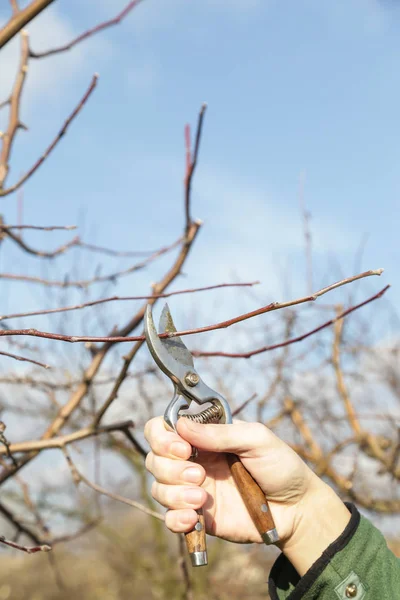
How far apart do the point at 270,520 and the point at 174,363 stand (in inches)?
18.3

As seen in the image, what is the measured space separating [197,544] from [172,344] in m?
0.50

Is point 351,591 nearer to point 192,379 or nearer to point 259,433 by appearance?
point 259,433

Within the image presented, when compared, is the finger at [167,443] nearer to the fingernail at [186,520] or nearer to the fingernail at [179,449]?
the fingernail at [179,449]

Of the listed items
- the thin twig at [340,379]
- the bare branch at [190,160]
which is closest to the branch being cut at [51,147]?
Result: the bare branch at [190,160]

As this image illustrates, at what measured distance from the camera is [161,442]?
5.08 ft

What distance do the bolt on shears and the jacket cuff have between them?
6.1 inches

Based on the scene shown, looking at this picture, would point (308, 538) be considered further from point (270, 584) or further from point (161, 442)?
point (161, 442)

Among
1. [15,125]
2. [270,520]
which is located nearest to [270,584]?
[270,520]

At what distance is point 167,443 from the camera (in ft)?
5.06

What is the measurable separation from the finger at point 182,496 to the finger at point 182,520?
0.02 meters

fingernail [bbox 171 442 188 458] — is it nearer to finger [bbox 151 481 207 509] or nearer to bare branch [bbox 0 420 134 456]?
finger [bbox 151 481 207 509]

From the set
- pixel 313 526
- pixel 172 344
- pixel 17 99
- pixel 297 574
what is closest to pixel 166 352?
pixel 172 344

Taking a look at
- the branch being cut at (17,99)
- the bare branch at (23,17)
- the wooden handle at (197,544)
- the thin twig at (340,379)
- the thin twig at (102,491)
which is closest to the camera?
the wooden handle at (197,544)

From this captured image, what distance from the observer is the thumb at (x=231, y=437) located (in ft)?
5.06
